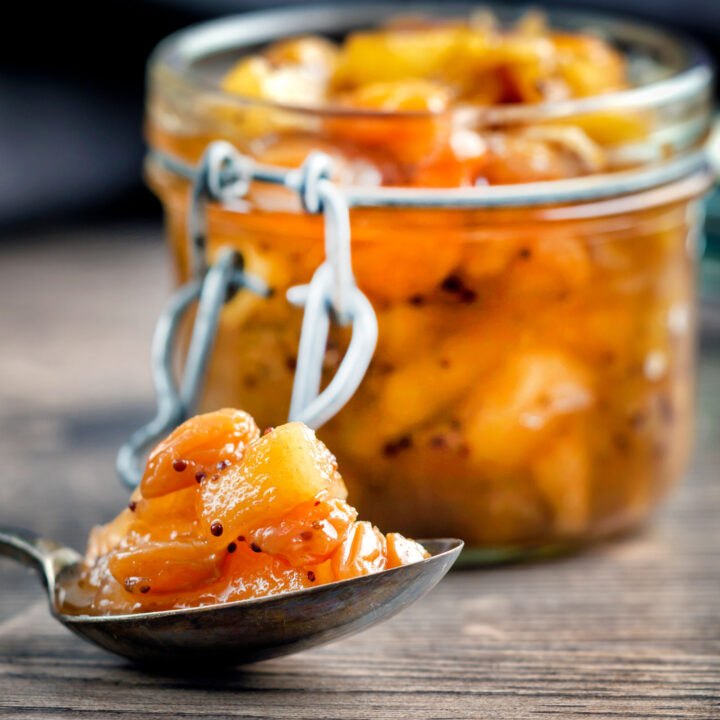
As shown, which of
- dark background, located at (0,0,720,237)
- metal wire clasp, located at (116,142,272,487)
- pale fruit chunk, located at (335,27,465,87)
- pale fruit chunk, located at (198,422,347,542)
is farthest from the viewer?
dark background, located at (0,0,720,237)

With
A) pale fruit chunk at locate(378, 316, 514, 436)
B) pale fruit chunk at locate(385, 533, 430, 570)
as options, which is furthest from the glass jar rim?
pale fruit chunk at locate(385, 533, 430, 570)

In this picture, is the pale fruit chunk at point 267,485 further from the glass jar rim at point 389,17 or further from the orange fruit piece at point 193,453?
the glass jar rim at point 389,17

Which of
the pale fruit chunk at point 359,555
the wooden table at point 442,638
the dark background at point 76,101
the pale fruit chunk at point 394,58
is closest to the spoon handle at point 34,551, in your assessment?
the wooden table at point 442,638

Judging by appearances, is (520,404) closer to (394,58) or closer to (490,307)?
(490,307)

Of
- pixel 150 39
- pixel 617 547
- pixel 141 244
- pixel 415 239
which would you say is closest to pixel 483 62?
pixel 415 239

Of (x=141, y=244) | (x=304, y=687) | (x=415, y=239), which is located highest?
(x=415, y=239)

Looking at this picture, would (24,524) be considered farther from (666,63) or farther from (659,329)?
(666,63)

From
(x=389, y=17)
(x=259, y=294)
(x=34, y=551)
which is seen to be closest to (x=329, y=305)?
(x=259, y=294)

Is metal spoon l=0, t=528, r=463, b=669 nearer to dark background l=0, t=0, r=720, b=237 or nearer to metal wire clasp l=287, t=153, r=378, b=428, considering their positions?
metal wire clasp l=287, t=153, r=378, b=428
